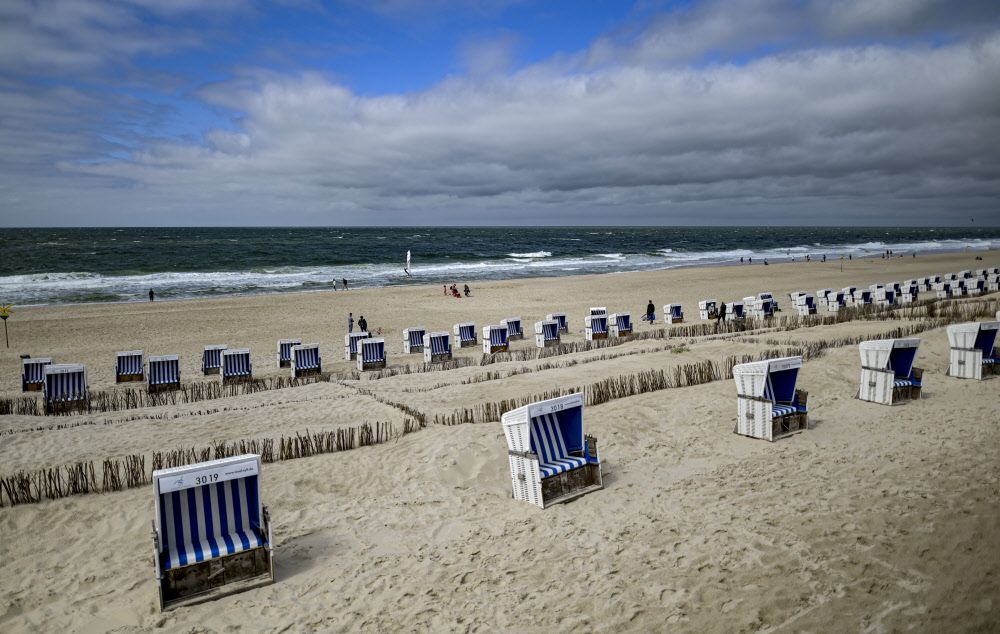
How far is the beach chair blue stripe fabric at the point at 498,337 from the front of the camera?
63.1ft

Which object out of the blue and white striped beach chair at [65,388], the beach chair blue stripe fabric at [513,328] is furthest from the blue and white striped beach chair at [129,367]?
the beach chair blue stripe fabric at [513,328]

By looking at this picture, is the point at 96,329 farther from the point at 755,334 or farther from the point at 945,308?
the point at 945,308

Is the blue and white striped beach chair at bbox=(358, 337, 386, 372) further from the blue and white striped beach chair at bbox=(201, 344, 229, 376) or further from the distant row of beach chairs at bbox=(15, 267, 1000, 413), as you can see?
the blue and white striped beach chair at bbox=(201, 344, 229, 376)

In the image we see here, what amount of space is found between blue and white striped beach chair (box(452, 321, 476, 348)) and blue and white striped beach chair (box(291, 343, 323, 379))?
5521 mm

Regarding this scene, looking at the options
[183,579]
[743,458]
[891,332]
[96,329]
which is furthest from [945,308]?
[96,329]

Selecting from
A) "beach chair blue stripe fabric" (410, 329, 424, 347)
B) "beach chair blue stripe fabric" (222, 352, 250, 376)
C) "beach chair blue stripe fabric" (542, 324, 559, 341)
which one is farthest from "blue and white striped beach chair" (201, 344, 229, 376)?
"beach chair blue stripe fabric" (542, 324, 559, 341)

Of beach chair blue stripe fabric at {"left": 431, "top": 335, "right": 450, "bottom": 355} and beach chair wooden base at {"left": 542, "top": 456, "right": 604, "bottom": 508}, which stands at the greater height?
beach chair blue stripe fabric at {"left": 431, "top": 335, "right": 450, "bottom": 355}

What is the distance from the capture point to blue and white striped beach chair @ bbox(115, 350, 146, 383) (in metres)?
16.6

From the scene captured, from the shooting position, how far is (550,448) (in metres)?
7.05

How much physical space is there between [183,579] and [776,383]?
7.79 meters

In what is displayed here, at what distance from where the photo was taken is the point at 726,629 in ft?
14.2

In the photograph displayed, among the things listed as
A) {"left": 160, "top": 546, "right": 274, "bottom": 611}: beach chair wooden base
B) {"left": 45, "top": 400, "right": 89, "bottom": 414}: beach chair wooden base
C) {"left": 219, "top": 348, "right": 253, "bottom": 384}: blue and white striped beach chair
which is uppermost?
{"left": 219, "top": 348, "right": 253, "bottom": 384}: blue and white striped beach chair

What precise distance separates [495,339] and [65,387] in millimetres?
11066

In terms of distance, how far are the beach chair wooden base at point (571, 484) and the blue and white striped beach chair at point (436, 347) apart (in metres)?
11.5
